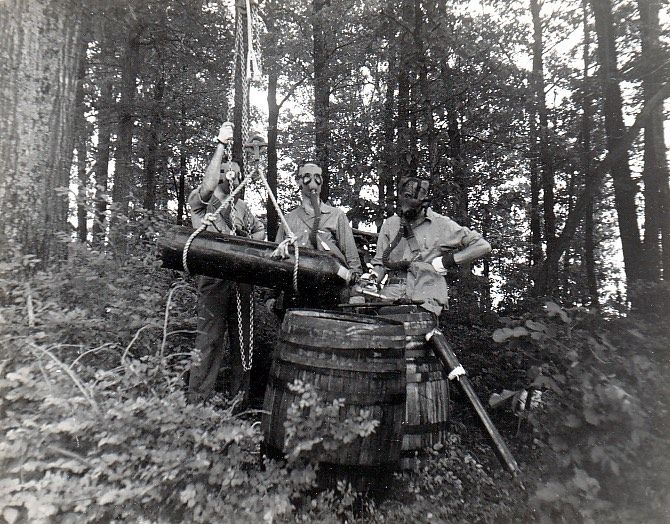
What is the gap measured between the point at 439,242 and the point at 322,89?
5.89 meters

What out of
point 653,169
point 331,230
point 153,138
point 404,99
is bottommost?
point 331,230

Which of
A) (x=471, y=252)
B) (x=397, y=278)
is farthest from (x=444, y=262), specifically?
(x=397, y=278)

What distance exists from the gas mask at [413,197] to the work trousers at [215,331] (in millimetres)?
1554

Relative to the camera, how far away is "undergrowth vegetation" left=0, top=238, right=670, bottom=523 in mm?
1758

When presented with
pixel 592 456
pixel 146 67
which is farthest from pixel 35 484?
pixel 146 67

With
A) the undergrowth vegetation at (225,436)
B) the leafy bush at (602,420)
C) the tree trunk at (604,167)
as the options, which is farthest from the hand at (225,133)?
the tree trunk at (604,167)

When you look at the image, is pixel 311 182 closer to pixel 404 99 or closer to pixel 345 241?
pixel 345 241

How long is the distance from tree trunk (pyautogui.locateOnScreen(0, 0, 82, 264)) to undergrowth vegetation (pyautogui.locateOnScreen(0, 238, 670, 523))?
277 mm

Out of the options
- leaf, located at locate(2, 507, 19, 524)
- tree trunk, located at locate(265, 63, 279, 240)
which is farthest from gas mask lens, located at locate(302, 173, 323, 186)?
tree trunk, located at locate(265, 63, 279, 240)

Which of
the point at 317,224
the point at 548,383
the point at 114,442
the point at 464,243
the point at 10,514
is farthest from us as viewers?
the point at 317,224

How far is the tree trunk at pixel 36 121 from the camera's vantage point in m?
2.77

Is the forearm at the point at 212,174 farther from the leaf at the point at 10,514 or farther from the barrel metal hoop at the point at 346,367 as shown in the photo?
the leaf at the point at 10,514

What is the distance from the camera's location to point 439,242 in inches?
150

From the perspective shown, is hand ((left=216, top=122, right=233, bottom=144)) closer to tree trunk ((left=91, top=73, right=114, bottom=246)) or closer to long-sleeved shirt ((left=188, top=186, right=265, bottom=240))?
long-sleeved shirt ((left=188, top=186, right=265, bottom=240))
